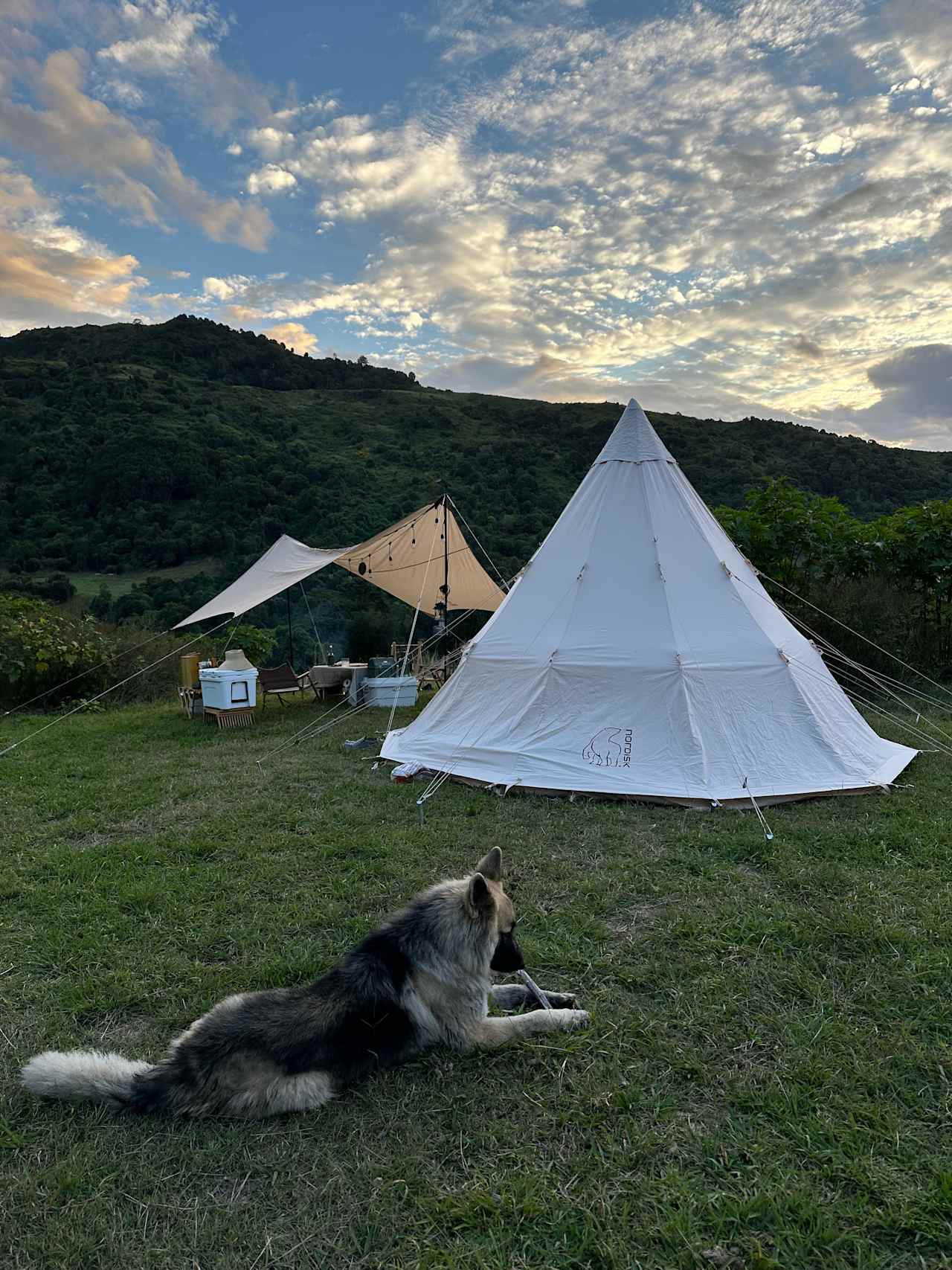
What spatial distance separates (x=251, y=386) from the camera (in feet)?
109

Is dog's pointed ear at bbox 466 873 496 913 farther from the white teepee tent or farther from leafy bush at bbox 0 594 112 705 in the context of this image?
leafy bush at bbox 0 594 112 705

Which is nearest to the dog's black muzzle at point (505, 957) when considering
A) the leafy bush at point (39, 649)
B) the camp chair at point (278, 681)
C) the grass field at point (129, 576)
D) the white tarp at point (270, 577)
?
the white tarp at point (270, 577)

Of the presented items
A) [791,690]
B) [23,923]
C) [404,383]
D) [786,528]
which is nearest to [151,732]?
[23,923]

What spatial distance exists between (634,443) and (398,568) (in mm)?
5576

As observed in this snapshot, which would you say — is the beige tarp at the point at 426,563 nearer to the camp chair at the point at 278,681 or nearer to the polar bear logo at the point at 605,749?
the camp chair at the point at 278,681

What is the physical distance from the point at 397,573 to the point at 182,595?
6.95 metres

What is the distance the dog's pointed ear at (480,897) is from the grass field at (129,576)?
54.2 feet

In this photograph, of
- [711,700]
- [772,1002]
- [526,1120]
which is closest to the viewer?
[526,1120]

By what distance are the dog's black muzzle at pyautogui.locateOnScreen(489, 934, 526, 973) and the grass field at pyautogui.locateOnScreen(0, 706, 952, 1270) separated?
0.31 metres

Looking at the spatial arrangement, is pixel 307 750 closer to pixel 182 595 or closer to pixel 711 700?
pixel 711 700

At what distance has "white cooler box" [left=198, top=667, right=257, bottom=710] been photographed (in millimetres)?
9023

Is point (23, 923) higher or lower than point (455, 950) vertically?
lower

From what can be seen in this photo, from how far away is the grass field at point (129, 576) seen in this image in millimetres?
17250

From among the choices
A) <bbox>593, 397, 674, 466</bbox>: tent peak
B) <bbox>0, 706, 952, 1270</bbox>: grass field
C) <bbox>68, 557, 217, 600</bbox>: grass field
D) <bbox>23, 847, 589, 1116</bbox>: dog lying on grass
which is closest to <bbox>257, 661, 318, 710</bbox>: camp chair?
<bbox>0, 706, 952, 1270</bbox>: grass field
